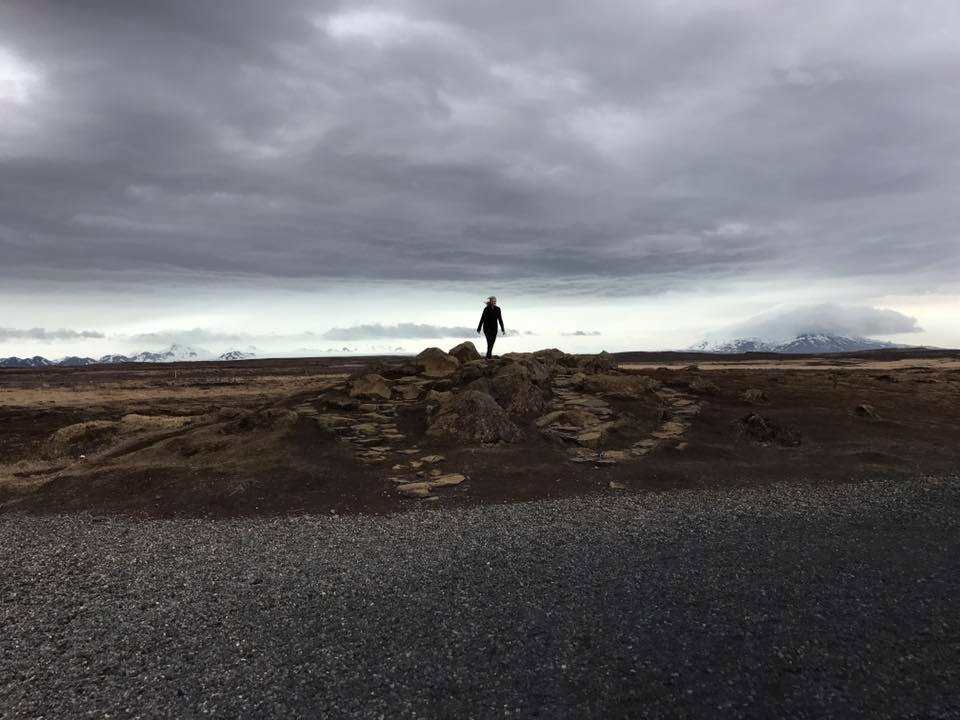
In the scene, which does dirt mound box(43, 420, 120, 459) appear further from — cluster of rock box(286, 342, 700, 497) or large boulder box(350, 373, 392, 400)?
large boulder box(350, 373, 392, 400)

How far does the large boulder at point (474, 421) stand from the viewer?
22.5 meters

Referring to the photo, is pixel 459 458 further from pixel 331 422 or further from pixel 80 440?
pixel 80 440

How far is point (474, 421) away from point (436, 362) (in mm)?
11278

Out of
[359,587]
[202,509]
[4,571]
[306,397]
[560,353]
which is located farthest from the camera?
[560,353]

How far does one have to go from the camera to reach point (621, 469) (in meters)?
19.5

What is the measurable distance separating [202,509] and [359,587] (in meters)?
8.17

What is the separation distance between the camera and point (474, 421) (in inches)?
900

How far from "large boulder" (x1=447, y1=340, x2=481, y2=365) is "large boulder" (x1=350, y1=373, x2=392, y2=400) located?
25.0ft

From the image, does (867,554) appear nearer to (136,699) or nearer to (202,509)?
(136,699)

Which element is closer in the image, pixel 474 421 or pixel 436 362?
pixel 474 421

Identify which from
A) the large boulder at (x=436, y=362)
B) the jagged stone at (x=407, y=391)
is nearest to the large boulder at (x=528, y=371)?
the large boulder at (x=436, y=362)

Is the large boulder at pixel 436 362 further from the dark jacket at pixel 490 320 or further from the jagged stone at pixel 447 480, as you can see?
the jagged stone at pixel 447 480

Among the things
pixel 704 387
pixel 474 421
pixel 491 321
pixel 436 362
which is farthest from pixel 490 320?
pixel 704 387

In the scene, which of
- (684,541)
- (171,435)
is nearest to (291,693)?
(684,541)
